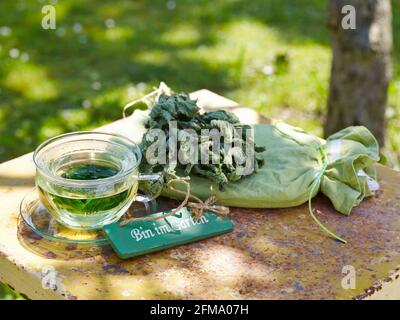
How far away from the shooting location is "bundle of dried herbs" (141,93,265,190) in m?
1.88

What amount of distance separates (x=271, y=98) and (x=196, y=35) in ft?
2.69

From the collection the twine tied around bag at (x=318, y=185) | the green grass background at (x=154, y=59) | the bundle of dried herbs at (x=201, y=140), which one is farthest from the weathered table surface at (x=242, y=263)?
the green grass background at (x=154, y=59)

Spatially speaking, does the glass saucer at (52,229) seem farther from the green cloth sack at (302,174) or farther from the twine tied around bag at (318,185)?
the twine tied around bag at (318,185)

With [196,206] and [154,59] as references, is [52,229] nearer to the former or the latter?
[196,206]

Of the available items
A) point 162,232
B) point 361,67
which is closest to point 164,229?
point 162,232

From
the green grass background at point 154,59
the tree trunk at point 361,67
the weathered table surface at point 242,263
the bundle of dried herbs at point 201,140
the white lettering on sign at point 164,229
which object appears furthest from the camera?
the green grass background at point 154,59

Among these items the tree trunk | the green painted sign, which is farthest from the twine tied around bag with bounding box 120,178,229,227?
the tree trunk

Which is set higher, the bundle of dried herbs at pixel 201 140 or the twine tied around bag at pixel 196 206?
the bundle of dried herbs at pixel 201 140

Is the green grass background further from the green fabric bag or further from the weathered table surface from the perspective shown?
the weathered table surface

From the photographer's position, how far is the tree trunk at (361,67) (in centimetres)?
301

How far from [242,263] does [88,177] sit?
44cm

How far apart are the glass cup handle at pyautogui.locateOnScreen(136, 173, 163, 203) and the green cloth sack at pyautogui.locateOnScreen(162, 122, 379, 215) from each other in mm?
53

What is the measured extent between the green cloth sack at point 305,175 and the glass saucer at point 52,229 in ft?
0.71

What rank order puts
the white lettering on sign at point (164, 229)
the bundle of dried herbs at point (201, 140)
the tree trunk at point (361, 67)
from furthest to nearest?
the tree trunk at point (361, 67) → the bundle of dried herbs at point (201, 140) → the white lettering on sign at point (164, 229)
